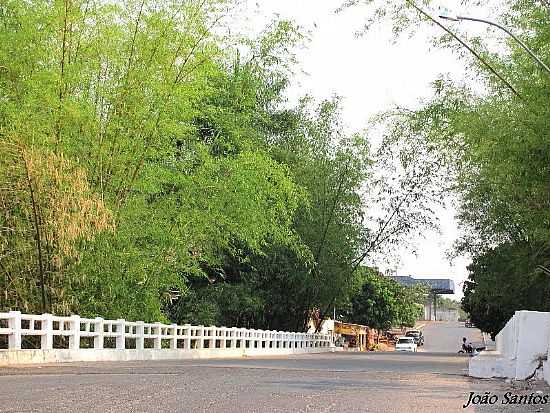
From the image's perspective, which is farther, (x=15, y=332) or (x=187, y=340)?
(x=187, y=340)

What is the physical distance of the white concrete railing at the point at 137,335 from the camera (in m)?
15.7

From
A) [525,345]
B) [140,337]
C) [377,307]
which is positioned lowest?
[140,337]

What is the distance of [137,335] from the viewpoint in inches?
784

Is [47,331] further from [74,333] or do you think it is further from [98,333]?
[98,333]

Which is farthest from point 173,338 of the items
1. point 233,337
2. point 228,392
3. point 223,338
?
point 228,392

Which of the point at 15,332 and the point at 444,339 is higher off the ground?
the point at 15,332

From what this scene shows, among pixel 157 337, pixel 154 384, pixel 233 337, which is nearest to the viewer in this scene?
pixel 154 384

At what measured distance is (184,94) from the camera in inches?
725

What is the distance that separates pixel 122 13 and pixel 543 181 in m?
9.11

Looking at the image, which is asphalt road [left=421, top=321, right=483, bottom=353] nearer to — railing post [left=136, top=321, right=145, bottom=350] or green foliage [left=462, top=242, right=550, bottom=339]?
green foliage [left=462, top=242, right=550, bottom=339]

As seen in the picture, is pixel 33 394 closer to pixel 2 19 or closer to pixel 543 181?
pixel 543 181

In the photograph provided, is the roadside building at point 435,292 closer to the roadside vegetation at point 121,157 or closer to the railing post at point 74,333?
the roadside vegetation at point 121,157

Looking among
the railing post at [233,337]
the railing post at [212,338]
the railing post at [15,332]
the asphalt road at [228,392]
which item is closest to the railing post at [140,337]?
the railing post at [15,332]

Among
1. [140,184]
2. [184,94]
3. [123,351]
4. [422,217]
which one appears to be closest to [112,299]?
[123,351]
